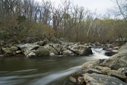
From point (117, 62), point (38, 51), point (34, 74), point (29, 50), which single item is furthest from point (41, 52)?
point (117, 62)

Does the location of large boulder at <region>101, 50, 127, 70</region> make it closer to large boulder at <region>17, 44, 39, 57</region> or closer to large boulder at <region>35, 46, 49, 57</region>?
large boulder at <region>35, 46, 49, 57</region>

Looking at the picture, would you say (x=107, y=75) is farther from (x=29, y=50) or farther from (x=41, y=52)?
Result: (x=29, y=50)

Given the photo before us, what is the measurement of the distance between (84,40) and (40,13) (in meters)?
19.2

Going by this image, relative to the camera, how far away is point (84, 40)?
28.6 meters

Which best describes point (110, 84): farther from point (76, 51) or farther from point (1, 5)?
point (1, 5)

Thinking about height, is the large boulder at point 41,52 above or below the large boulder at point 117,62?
below

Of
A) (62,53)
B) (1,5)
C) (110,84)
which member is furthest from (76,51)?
(1,5)

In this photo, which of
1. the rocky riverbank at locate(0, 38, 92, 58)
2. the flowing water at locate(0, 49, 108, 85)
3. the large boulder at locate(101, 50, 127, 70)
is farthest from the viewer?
the rocky riverbank at locate(0, 38, 92, 58)

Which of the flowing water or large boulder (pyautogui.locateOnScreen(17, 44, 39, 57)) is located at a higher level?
large boulder (pyautogui.locateOnScreen(17, 44, 39, 57))

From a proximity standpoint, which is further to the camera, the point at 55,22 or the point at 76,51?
the point at 55,22

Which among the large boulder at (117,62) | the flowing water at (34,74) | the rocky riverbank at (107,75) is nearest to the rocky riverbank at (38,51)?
the flowing water at (34,74)

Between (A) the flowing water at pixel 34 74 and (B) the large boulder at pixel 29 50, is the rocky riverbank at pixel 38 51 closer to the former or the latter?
(B) the large boulder at pixel 29 50

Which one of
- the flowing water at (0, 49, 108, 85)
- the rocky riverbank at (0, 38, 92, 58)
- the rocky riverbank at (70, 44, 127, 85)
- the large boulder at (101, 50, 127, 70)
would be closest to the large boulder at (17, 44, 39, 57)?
the rocky riverbank at (0, 38, 92, 58)

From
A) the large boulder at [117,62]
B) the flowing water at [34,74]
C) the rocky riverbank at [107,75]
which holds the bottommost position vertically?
the flowing water at [34,74]
